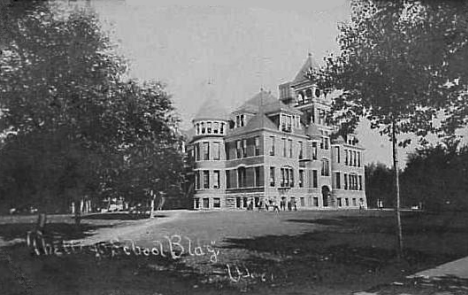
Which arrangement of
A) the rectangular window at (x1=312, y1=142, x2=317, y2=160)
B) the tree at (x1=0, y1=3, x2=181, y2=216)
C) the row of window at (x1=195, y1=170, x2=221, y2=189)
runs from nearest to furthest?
the tree at (x1=0, y1=3, x2=181, y2=216) → the row of window at (x1=195, y1=170, x2=221, y2=189) → the rectangular window at (x1=312, y1=142, x2=317, y2=160)

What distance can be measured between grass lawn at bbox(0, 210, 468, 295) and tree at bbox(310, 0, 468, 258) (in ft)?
0.46

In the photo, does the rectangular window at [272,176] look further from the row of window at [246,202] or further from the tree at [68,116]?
the tree at [68,116]

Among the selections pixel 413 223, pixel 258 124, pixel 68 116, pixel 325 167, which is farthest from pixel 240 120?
pixel 413 223

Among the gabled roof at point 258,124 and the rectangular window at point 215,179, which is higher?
the gabled roof at point 258,124

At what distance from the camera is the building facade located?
2061mm

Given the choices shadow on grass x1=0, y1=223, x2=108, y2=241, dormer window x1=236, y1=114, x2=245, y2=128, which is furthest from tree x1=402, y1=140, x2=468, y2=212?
shadow on grass x1=0, y1=223, x2=108, y2=241

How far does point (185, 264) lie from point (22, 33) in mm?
1108

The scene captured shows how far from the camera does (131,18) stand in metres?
2.08

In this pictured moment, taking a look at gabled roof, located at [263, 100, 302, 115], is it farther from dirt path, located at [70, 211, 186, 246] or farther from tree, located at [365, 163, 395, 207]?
dirt path, located at [70, 211, 186, 246]

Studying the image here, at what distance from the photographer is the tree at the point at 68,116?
1.95 meters

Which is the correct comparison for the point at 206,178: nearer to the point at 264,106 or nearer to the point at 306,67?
the point at 264,106

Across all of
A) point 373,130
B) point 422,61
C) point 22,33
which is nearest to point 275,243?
point 373,130

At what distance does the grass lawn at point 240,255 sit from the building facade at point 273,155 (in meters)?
0.08

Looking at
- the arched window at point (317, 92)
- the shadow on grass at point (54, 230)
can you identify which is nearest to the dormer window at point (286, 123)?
the arched window at point (317, 92)
